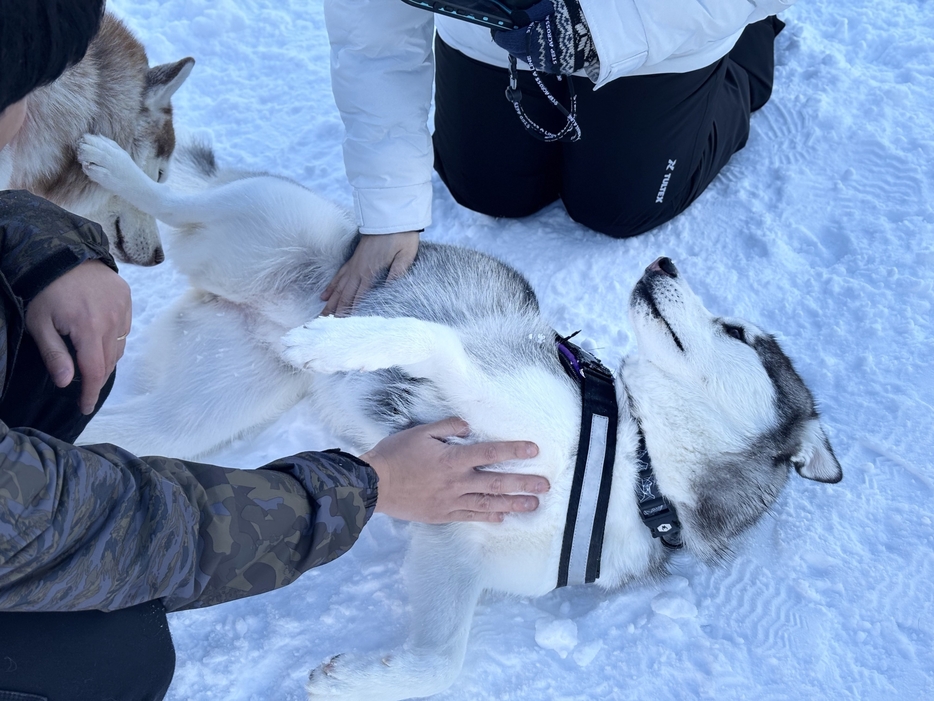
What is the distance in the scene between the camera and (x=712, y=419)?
6.63 feet

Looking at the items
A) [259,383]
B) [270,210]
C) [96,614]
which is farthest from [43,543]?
[270,210]

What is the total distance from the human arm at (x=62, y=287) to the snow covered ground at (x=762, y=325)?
847 millimetres

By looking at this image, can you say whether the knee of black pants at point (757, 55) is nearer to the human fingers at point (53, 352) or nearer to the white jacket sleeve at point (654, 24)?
the white jacket sleeve at point (654, 24)

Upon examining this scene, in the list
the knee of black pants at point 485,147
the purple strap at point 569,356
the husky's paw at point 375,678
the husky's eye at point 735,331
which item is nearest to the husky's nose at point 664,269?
the husky's eye at point 735,331

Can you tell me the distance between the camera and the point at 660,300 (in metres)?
2.10

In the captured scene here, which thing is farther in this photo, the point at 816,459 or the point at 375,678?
the point at 816,459

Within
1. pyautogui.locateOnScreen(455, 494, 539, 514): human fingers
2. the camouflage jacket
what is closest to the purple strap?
pyautogui.locateOnScreen(455, 494, 539, 514): human fingers

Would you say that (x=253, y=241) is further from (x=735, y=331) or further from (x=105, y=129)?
(x=735, y=331)

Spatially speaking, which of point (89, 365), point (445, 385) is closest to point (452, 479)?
point (445, 385)

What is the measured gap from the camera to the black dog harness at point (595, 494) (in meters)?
1.89

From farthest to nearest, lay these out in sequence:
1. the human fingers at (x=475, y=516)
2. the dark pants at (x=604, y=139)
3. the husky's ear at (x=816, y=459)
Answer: the dark pants at (x=604, y=139), the husky's ear at (x=816, y=459), the human fingers at (x=475, y=516)

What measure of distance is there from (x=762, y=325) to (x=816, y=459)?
→ 0.95 meters

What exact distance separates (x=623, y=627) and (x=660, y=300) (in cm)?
104

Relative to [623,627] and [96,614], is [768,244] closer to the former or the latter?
[623,627]
